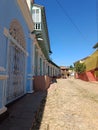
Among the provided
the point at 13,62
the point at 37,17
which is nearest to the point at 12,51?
the point at 13,62

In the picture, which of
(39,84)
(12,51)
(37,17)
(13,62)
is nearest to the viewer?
(12,51)

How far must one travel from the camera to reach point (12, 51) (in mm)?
7371

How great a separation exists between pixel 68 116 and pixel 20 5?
4997 mm

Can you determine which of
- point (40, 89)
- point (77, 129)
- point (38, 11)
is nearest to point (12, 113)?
point (77, 129)

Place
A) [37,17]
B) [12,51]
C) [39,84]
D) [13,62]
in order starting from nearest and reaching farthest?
[12,51], [13,62], [39,84], [37,17]

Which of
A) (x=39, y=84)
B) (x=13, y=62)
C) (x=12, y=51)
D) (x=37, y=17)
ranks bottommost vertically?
(x=39, y=84)

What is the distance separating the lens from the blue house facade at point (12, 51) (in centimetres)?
544

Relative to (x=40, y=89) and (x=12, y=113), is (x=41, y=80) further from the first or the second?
(x=12, y=113)

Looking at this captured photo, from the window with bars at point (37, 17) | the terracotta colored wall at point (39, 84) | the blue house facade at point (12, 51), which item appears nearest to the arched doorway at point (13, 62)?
the blue house facade at point (12, 51)

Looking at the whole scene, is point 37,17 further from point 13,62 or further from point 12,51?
point 12,51

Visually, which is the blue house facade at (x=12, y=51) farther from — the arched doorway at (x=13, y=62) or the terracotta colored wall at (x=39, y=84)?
the terracotta colored wall at (x=39, y=84)

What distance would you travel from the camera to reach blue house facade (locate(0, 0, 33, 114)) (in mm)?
5441

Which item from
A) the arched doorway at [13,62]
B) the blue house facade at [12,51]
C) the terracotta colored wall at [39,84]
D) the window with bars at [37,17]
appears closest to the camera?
the blue house facade at [12,51]

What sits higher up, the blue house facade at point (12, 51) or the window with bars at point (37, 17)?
the window with bars at point (37, 17)
